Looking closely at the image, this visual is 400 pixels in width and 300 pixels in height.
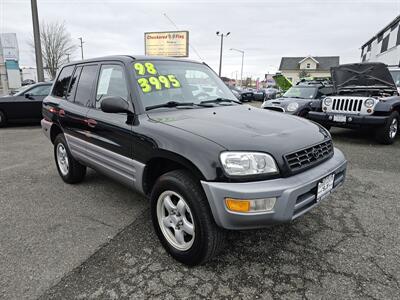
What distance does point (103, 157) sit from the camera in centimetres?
328

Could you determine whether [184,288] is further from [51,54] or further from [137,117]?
[51,54]

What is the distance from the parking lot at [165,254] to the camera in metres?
2.18

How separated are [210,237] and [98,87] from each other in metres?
2.25

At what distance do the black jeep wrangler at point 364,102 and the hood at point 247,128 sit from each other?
15.6 ft

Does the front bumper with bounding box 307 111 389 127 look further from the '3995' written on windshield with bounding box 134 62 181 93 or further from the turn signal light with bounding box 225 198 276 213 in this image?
the turn signal light with bounding box 225 198 276 213

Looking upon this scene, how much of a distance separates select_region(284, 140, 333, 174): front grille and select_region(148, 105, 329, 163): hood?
4cm

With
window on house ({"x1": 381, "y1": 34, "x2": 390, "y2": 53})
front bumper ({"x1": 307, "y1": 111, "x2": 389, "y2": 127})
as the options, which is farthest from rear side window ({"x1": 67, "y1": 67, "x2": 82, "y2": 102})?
window on house ({"x1": 381, "y1": 34, "x2": 390, "y2": 53})

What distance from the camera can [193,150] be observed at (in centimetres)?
219

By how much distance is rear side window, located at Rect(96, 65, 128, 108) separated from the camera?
3072 mm

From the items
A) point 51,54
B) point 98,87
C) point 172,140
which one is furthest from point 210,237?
point 51,54

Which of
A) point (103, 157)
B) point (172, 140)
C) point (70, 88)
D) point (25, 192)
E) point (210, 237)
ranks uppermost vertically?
point (70, 88)

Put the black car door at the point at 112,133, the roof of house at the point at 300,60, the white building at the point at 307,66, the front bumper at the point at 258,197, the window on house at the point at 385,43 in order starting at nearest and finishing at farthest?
1. the front bumper at the point at 258,197
2. the black car door at the point at 112,133
3. the window on house at the point at 385,43
4. the white building at the point at 307,66
5. the roof of house at the point at 300,60

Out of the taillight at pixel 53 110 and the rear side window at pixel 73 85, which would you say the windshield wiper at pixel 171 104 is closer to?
the rear side window at pixel 73 85

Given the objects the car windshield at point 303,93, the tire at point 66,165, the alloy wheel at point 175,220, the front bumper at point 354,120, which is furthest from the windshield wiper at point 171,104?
the car windshield at point 303,93
